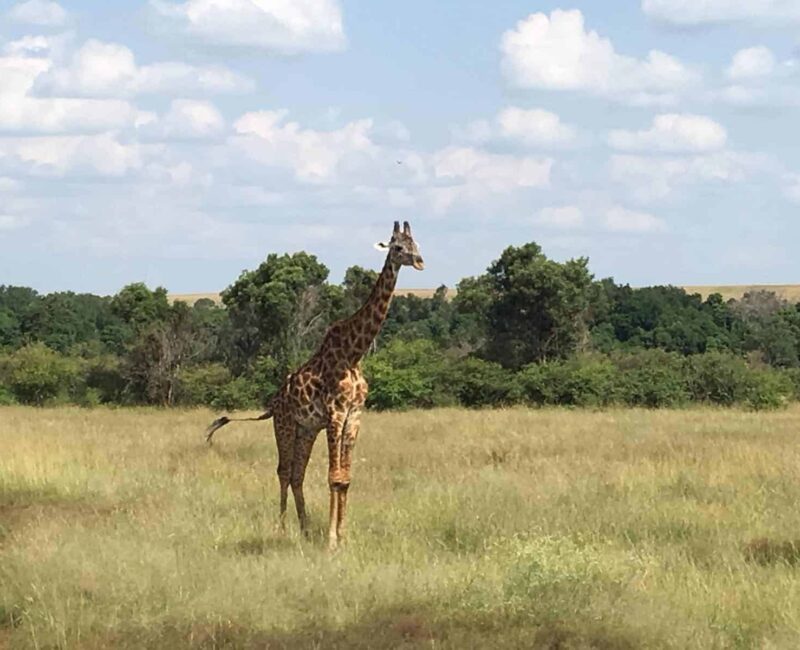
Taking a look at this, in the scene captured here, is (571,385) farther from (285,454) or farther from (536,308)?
(285,454)

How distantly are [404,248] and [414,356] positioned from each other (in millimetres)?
24484

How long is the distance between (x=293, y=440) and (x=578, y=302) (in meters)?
30.9

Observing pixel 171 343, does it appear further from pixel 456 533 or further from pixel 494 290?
pixel 456 533

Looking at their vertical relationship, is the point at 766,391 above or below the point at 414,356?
→ below

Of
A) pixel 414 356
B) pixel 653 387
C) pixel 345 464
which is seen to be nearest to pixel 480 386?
pixel 414 356

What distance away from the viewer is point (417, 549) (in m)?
10.4

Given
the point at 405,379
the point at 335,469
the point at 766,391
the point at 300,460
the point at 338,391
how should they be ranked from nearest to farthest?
the point at 335,469 < the point at 338,391 < the point at 300,460 < the point at 405,379 < the point at 766,391

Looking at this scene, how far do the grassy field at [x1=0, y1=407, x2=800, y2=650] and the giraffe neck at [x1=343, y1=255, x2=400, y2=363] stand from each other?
170 centimetres

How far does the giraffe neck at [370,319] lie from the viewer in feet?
37.4

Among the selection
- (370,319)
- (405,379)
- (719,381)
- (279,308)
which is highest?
(279,308)

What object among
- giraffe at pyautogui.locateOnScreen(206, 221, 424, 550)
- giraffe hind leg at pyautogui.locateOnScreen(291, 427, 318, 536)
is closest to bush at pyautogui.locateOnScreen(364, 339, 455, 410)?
giraffe hind leg at pyautogui.locateOnScreen(291, 427, 318, 536)

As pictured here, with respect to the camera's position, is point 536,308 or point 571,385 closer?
point 571,385

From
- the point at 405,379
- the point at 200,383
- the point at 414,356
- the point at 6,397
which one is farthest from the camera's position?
the point at 6,397

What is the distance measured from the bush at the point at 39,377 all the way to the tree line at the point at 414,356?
0.04 meters
